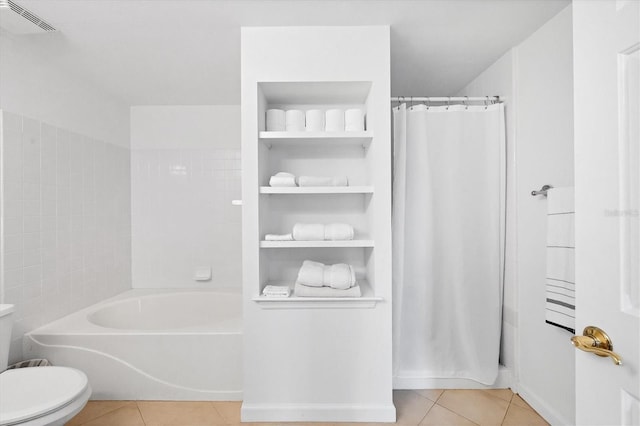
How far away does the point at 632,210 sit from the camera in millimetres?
711

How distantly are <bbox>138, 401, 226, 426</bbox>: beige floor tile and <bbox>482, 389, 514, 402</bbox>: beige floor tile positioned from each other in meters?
1.69

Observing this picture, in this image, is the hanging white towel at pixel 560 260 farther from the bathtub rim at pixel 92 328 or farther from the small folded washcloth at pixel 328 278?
the bathtub rim at pixel 92 328

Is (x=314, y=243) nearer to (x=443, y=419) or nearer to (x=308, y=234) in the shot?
(x=308, y=234)

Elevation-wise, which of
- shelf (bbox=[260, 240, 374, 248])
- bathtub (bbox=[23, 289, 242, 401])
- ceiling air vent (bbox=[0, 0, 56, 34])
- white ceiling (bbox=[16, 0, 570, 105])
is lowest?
bathtub (bbox=[23, 289, 242, 401])

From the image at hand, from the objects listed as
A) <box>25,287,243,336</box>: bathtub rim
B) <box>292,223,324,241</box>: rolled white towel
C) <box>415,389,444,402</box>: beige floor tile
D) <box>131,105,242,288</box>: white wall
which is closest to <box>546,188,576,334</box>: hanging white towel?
<box>415,389,444,402</box>: beige floor tile

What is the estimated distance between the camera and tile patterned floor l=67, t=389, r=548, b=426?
76.6 inches

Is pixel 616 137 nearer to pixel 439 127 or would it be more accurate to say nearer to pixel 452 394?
pixel 439 127

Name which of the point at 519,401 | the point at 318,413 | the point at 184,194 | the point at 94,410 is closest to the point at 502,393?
the point at 519,401

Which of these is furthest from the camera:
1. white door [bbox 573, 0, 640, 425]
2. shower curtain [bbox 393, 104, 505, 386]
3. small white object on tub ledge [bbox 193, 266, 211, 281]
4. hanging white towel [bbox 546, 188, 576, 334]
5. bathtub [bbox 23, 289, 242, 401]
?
small white object on tub ledge [bbox 193, 266, 211, 281]

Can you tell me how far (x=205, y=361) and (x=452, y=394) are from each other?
1608mm

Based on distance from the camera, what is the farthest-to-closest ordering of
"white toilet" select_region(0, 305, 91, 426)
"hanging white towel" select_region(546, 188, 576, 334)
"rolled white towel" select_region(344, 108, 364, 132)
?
"rolled white towel" select_region(344, 108, 364, 132) → "hanging white towel" select_region(546, 188, 576, 334) → "white toilet" select_region(0, 305, 91, 426)

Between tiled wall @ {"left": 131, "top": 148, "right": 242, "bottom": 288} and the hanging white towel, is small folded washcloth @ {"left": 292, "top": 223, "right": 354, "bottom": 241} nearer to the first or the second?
the hanging white towel

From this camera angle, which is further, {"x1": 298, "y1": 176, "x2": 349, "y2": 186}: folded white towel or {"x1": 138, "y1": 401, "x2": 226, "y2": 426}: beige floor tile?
{"x1": 298, "y1": 176, "x2": 349, "y2": 186}: folded white towel

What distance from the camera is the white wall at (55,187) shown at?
208 cm
